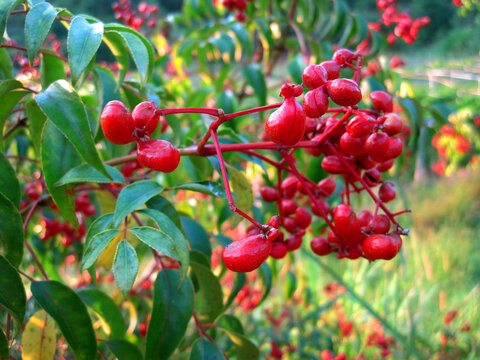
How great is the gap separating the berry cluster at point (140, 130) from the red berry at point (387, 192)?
330mm

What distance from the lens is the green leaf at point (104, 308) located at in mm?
696

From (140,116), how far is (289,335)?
5.70 feet

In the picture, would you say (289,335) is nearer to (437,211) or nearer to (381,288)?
(381,288)

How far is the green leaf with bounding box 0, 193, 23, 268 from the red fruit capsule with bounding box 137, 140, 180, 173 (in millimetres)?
183

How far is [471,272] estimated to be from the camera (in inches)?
164

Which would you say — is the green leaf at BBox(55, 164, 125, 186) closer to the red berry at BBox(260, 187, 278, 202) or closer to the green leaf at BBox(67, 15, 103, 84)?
the green leaf at BBox(67, 15, 103, 84)

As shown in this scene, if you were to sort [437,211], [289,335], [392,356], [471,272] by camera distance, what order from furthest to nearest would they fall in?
[437,211] < [471,272] < [392,356] < [289,335]

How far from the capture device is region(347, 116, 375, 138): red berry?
1.73 feet

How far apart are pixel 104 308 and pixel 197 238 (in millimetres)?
187

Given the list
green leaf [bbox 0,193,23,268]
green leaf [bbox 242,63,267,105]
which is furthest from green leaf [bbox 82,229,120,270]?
green leaf [bbox 242,63,267,105]

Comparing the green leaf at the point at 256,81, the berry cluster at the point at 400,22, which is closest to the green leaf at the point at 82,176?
the green leaf at the point at 256,81

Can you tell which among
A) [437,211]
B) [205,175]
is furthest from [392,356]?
[437,211]

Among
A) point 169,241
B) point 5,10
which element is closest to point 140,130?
point 169,241

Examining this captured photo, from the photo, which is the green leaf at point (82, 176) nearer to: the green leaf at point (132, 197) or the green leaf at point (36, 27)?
the green leaf at point (132, 197)
